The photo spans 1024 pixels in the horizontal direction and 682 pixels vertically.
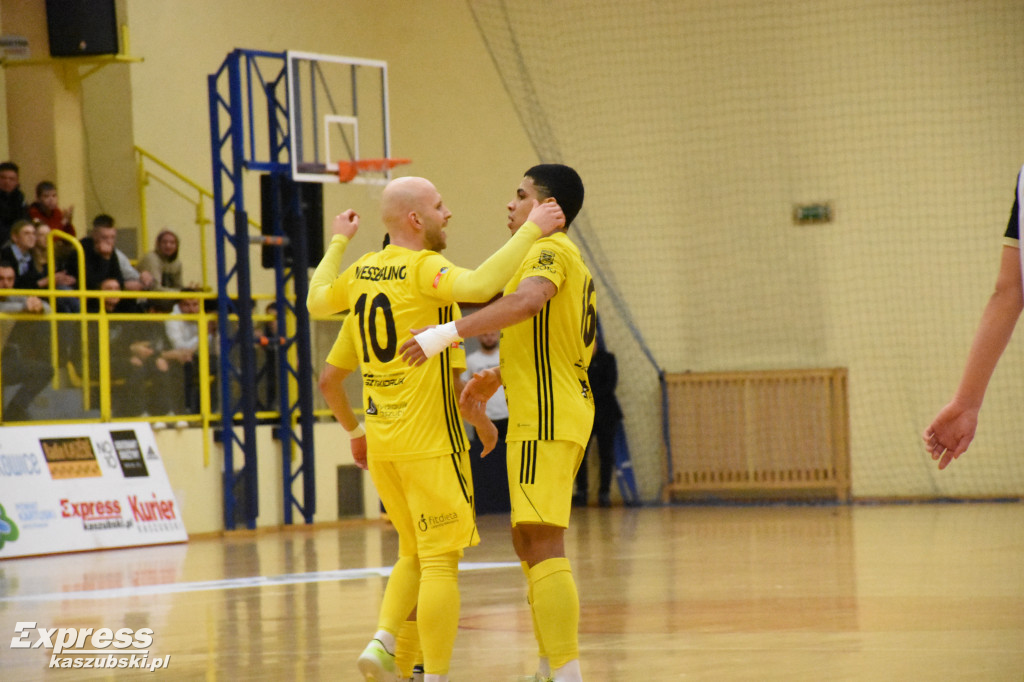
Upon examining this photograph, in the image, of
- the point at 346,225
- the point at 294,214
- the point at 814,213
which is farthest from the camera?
the point at 814,213

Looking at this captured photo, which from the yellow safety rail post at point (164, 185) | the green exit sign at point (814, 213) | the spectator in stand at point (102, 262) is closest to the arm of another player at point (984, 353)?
the spectator in stand at point (102, 262)

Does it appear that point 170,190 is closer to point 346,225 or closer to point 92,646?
point 92,646

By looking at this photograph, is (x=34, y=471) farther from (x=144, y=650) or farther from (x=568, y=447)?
(x=568, y=447)

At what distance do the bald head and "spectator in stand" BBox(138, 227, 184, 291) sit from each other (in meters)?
10.3

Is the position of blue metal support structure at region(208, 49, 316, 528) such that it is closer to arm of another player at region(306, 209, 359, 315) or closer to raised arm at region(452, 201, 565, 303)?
arm of another player at region(306, 209, 359, 315)

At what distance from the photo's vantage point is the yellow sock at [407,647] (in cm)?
475

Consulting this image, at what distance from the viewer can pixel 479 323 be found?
4.28 meters

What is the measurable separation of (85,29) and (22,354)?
458 centimetres

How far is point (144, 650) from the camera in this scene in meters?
6.13

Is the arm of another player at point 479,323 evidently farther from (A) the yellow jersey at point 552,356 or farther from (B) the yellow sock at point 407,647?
(B) the yellow sock at point 407,647

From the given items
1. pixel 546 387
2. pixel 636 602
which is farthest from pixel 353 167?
pixel 546 387

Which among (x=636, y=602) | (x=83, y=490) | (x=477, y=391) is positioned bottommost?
(x=83, y=490)

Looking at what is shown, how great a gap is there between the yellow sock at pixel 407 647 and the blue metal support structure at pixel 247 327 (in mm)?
9489

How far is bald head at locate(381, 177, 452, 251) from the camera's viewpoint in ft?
15.5
